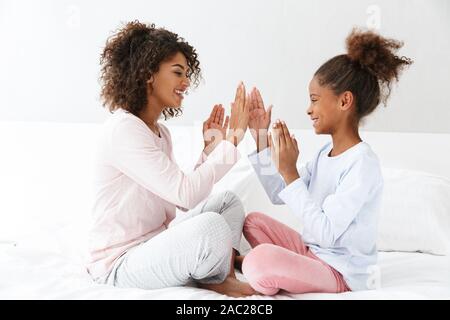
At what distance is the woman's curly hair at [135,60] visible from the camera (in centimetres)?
96

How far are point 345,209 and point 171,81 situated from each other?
1.26ft

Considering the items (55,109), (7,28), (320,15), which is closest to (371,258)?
(320,15)

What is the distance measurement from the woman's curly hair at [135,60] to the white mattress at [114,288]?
328 mm

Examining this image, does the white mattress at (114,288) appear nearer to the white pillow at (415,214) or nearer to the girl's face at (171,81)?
the white pillow at (415,214)

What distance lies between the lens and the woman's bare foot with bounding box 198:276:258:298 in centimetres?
89

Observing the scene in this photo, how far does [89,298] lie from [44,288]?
0.09 m

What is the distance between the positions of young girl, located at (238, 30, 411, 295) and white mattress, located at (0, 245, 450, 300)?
0.04m

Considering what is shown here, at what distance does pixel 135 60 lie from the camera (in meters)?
0.96

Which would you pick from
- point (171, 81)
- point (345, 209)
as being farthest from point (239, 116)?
point (345, 209)

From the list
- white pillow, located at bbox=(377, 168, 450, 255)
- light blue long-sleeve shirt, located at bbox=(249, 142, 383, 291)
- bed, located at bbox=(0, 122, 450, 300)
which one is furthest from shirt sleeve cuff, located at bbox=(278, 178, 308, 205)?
white pillow, located at bbox=(377, 168, 450, 255)

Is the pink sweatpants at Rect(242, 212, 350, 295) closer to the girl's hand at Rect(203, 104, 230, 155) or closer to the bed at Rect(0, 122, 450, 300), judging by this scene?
the bed at Rect(0, 122, 450, 300)

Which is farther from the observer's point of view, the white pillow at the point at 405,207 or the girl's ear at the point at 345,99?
the white pillow at the point at 405,207

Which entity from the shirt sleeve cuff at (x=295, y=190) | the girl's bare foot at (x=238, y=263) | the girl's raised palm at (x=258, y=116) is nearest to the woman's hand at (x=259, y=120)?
the girl's raised palm at (x=258, y=116)
